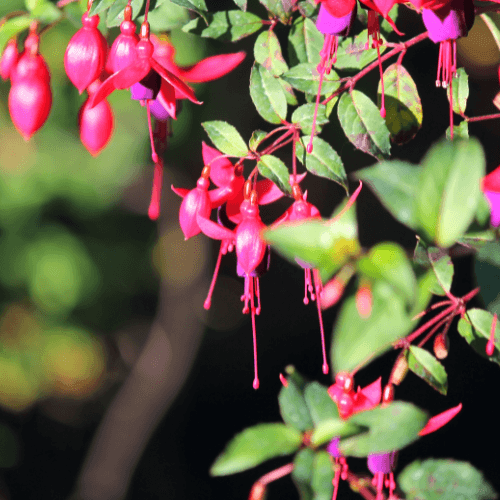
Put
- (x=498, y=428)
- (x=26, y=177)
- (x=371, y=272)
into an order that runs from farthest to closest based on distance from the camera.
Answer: (x=498, y=428), (x=26, y=177), (x=371, y=272)

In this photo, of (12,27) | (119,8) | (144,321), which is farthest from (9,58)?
(144,321)

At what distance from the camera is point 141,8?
51 centimetres

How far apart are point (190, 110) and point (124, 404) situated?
934 mm

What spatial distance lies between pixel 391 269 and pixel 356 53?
29 centimetres

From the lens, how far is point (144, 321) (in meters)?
1.85

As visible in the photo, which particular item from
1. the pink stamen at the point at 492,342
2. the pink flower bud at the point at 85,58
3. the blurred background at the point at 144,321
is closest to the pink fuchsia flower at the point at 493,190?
the pink stamen at the point at 492,342

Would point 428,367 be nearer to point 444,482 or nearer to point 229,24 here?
point 444,482

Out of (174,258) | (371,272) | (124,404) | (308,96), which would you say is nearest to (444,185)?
(371,272)

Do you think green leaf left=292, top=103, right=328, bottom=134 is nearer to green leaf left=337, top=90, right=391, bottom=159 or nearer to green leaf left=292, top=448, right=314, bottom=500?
green leaf left=337, top=90, right=391, bottom=159

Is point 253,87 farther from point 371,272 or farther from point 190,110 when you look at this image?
point 190,110

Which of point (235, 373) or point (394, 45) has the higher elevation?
point (394, 45)

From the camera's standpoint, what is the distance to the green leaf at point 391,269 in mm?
222

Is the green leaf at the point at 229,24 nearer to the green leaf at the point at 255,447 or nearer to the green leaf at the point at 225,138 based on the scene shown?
the green leaf at the point at 225,138

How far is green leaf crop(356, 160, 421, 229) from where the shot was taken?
252mm
